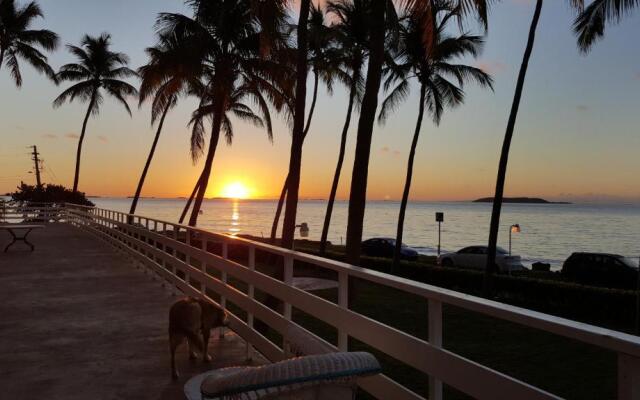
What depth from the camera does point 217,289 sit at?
24.7 feet

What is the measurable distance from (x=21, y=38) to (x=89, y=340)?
35.4 metres

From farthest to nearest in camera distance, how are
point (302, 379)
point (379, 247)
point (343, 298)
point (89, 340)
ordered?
point (379, 247)
point (89, 340)
point (343, 298)
point (302, 379)

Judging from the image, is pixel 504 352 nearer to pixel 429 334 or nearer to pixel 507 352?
pixel 507 352

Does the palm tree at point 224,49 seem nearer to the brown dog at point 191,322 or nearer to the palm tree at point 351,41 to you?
the palm tree at point 351,41

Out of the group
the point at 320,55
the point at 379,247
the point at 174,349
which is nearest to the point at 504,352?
the point at 174,349

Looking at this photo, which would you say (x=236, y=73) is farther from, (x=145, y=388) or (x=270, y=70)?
(x=145, y=388)

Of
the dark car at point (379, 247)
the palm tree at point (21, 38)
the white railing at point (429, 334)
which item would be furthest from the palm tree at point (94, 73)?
the white railing at point (429, 334)

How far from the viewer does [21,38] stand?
36.5m

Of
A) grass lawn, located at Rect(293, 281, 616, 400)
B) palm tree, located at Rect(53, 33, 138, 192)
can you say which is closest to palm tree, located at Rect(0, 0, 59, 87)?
palm tree, located at Rect(53, 33, 138, 192)

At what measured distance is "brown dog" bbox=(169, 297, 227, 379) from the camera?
550 centimetres

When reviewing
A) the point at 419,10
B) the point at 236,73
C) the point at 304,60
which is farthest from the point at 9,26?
the point at 419,10

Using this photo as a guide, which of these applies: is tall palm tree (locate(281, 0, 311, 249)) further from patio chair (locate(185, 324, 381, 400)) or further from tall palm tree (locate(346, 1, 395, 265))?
patio chair (locate(185, 324, 381, 400))

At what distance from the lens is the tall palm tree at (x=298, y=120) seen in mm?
11500

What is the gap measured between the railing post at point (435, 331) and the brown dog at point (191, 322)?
A: 307cm
